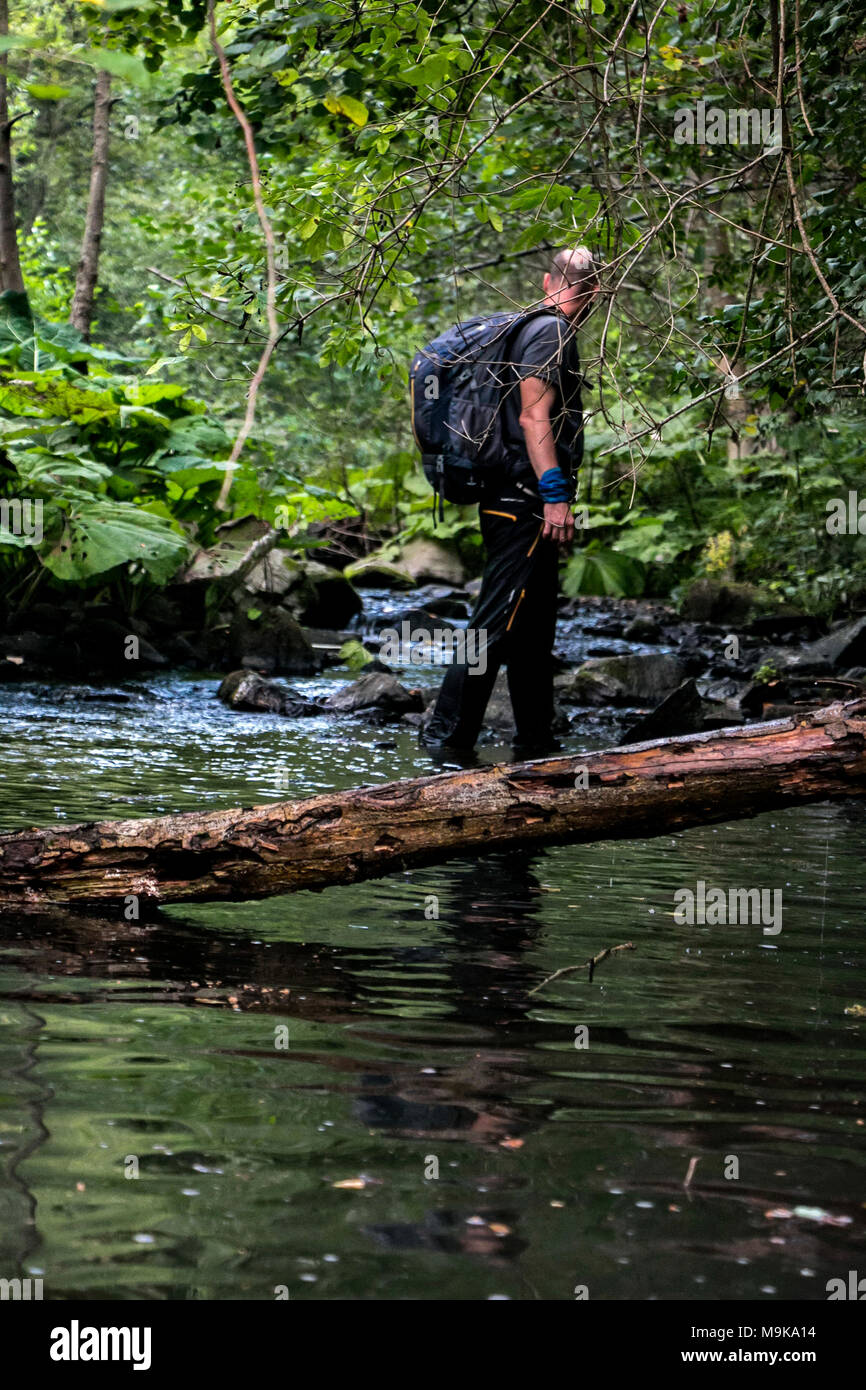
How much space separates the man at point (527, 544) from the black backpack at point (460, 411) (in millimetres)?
76

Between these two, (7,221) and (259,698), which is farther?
(7,221)

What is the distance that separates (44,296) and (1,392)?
9232mm

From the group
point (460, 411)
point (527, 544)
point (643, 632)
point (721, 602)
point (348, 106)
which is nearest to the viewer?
point (348, 106)

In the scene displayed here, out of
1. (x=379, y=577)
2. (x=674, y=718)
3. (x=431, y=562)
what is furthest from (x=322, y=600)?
(x=674, y=718)

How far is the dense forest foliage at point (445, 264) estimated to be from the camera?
4309mm

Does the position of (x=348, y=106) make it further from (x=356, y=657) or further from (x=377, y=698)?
(x=356, y=657)

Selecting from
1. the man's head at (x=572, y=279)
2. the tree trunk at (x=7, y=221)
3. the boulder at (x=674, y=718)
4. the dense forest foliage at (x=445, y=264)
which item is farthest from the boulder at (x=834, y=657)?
the tree trunk at (x=7, y=221)

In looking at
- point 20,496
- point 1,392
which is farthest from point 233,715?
point 1,392

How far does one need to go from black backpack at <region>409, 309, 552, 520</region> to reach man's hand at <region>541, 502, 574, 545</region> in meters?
0.37

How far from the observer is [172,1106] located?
2553 mm

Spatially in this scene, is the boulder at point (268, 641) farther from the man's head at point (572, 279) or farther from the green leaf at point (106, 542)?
the man's head at point (572, 279)

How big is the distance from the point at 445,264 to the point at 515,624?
7991mm

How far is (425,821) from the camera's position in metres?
3.88

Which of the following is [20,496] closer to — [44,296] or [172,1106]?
[172,1106]
